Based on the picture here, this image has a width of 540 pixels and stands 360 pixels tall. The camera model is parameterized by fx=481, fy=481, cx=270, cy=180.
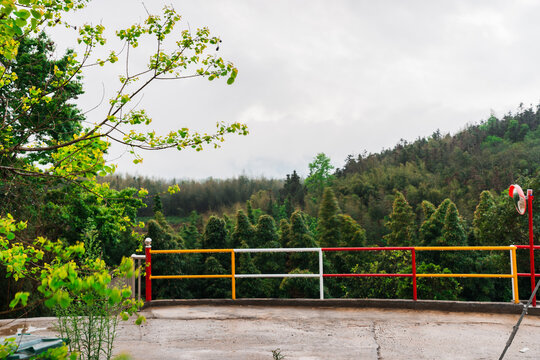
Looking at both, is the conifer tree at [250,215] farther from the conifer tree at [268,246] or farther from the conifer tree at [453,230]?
the conifer tree at [453,230]

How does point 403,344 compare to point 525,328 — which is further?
point 525,328

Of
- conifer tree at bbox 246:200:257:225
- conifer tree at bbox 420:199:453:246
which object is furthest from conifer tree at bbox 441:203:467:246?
conifer tree at bbox 246:200:257:225

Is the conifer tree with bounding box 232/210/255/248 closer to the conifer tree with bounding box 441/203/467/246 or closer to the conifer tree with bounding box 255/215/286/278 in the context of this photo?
the conifer tree with bounding box 255/215/286/278

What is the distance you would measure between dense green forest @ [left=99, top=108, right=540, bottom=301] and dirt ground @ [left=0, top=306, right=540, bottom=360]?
2.26 metres

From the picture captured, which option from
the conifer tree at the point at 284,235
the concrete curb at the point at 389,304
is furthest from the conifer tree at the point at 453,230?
the concrete curb at the point at 389,304

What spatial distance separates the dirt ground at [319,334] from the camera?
5727 millimetres

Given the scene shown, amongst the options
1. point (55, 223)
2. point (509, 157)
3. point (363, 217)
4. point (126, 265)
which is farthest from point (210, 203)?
point (126, 265)

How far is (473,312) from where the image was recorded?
794 cm

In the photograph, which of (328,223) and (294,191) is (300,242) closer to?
(328,223)

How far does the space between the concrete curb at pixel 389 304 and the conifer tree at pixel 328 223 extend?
118ft

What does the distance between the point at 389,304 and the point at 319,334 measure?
7.56 feet

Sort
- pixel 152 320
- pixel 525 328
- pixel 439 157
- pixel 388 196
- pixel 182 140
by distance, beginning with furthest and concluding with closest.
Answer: pixel 439 157 < pixel 388 196 < pixel 152 320 < pixel 525 328 < pixel 182 140

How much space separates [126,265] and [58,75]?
3.04 meters

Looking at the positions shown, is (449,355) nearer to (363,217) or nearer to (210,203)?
(363,217)
